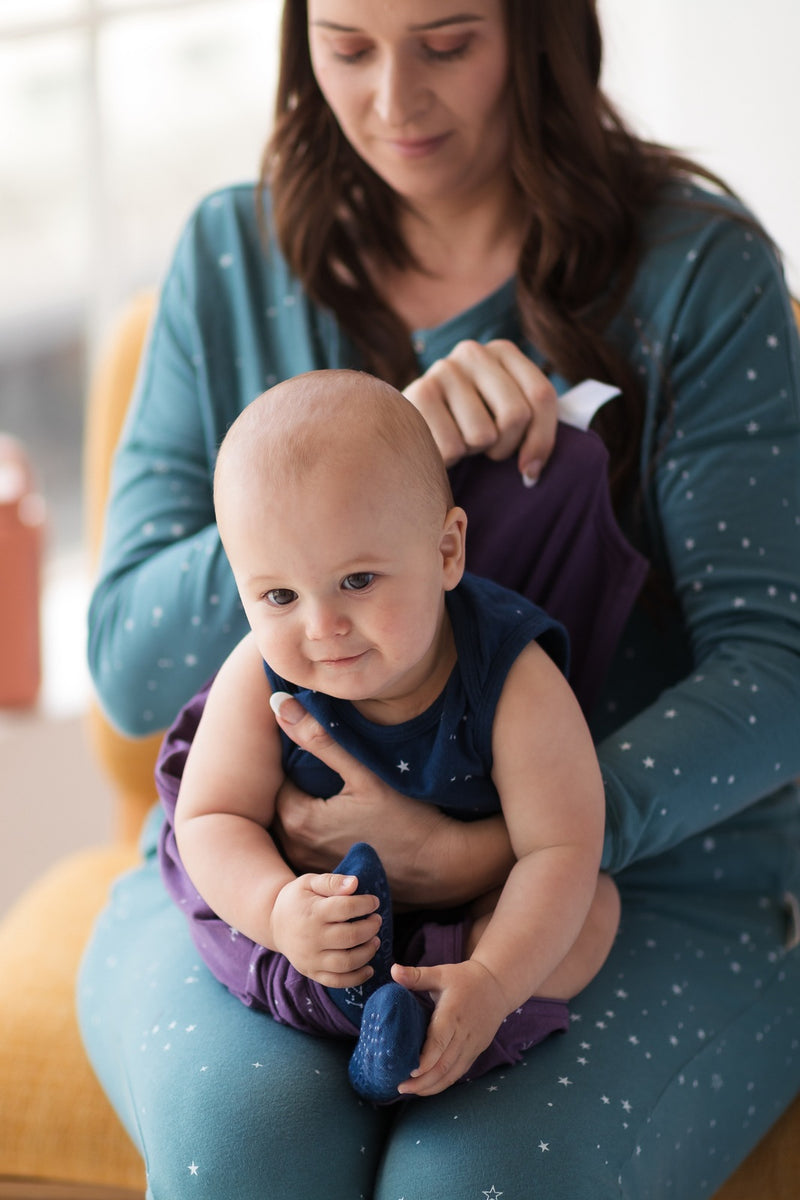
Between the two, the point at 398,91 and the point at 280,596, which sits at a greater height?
the point at 398,91

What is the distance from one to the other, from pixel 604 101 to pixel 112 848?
3.49 feet

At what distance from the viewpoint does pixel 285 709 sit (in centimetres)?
101

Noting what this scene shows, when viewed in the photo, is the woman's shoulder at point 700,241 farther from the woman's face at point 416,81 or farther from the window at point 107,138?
the window at point 107,138

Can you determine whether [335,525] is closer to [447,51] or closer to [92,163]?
[447,51]

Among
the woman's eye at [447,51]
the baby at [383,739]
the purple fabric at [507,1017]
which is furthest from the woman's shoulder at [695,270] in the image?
the purple fabric at [507,1017]

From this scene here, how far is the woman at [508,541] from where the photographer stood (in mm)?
982

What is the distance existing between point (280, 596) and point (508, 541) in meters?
0.29

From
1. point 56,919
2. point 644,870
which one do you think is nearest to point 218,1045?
point 644,870

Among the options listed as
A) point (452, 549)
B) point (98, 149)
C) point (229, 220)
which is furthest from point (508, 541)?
point (98, 149)

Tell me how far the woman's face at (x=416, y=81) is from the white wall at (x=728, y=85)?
0.56m

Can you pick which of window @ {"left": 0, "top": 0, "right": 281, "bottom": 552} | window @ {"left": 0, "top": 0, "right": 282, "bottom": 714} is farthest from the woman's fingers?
window @ {"left": 0, "top": 0, "right": 281, "bottom": 552}

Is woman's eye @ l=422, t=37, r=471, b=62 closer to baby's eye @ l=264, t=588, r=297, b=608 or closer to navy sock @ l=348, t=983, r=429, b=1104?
baby's eye @ l=264, t=588, r=297, b=608

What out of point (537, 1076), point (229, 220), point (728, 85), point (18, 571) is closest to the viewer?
point (537, 1076)

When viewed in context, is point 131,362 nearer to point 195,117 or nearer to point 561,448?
point 561,448
